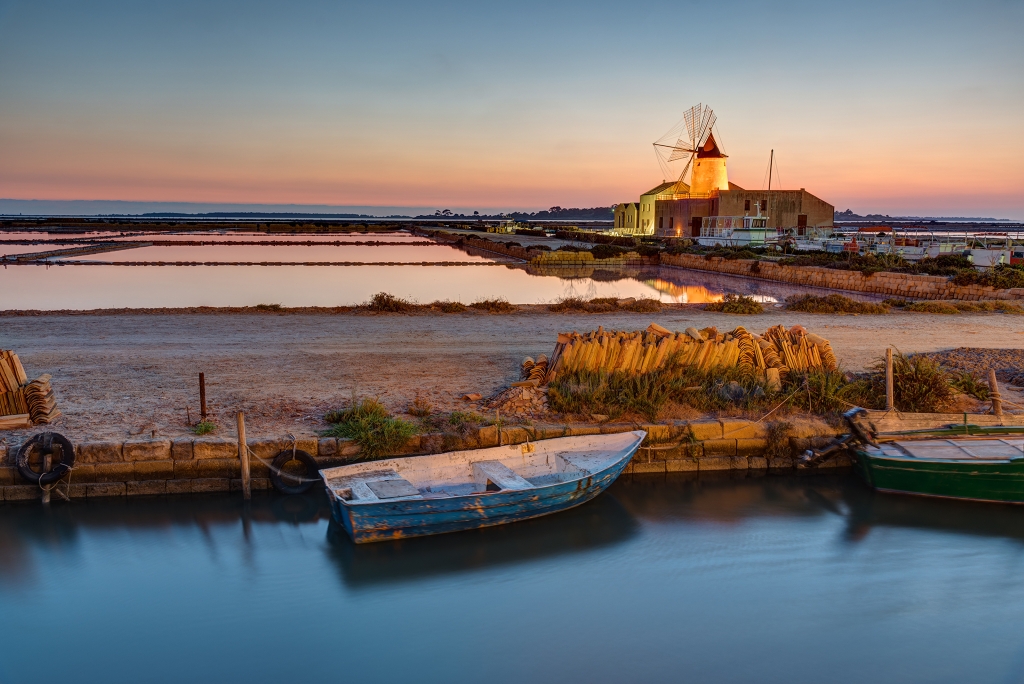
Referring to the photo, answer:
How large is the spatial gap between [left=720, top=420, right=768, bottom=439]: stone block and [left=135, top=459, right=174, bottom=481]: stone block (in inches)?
200

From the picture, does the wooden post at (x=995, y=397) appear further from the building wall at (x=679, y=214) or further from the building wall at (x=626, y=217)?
the building wall at (x=626, y=217)

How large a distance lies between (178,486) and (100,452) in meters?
0.70

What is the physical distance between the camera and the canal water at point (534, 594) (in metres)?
4.85

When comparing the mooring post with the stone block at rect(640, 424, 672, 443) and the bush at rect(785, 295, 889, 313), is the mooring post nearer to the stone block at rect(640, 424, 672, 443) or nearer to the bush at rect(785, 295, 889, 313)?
the stone block at rect(640, 424, 672, 443)

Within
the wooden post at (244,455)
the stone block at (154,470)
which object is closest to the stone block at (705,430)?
the wooden post at (244,455)

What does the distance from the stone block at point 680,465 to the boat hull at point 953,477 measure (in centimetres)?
152

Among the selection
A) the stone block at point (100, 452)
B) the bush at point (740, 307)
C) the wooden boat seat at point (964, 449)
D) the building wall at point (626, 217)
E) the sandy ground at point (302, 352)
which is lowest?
the stone block at point (100, 452)

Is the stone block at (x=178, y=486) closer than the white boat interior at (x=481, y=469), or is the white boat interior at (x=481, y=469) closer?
the white boat interior at (x=481, y=469)

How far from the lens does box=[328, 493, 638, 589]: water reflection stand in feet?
19.2

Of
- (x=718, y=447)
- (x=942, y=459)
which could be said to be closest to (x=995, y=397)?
(x=942, y=459)

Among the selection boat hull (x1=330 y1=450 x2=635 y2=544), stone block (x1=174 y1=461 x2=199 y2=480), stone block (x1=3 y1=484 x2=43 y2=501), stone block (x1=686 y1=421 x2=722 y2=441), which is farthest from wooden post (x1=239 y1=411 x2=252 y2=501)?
stone block (x1=686 y1=421 x2=722 y2=441)

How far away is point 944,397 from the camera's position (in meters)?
7.97

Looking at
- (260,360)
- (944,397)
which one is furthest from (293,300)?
(944,397)

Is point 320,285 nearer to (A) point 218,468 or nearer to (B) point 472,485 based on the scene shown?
(A) point 218,468
